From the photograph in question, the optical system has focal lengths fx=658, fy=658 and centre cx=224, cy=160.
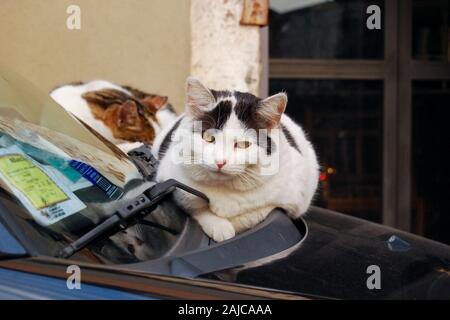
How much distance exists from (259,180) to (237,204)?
0.37 ft

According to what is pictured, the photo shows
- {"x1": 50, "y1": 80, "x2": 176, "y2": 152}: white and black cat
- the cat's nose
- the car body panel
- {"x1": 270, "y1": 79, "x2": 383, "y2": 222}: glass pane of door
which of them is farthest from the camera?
{"x1": 270, "y1": 79, "x2": 383, "y2": 222}: glass pane of door

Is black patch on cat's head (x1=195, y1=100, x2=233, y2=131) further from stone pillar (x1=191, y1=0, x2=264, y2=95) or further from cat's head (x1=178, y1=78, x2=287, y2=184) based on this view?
stone pillar (x1=191, y1=0, x2=264, y2=95)

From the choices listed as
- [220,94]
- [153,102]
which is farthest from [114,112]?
[220,94]

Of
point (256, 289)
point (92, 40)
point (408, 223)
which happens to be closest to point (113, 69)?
point (92, 40)

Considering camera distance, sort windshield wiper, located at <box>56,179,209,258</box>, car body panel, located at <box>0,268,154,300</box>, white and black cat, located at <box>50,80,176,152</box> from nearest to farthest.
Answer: car body panel, located at <box>0,268,154,300</box>, windshield wiper, located at <box>56,179,209,258</box>, white and black cat, located at <box>50,80,176,152</box>

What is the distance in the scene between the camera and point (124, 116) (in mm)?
3652

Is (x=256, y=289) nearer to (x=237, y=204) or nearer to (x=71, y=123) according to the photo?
(x=237, y=204)

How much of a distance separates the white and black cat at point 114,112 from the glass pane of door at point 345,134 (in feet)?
5.55

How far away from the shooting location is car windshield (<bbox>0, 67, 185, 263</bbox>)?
1486 mm

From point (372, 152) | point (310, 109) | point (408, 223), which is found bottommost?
point (408, 223)

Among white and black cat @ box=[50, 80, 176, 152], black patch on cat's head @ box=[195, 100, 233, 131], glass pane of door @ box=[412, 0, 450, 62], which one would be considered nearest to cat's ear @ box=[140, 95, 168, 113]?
white and black cat @ box=[50, 80, 176, 152]

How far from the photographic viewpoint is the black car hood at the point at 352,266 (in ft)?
4.99

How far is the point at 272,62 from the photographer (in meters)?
Result: 5.21

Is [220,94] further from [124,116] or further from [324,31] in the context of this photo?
[324,31]
